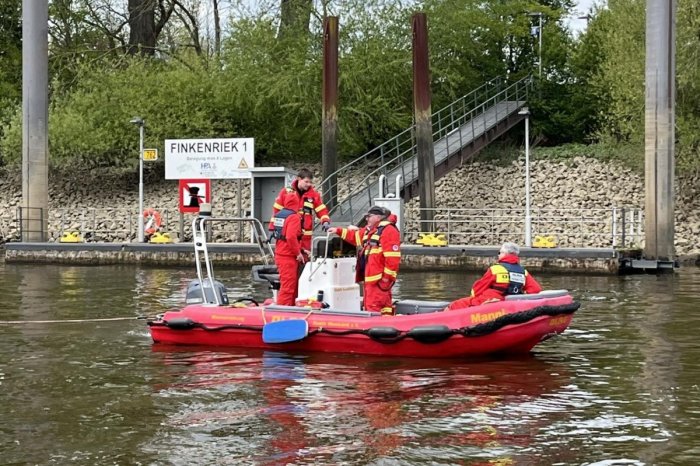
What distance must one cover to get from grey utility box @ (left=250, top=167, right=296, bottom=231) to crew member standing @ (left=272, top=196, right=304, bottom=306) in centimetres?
1790

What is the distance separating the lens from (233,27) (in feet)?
142

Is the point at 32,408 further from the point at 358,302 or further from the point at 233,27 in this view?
the point at 233,27

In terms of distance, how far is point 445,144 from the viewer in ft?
124

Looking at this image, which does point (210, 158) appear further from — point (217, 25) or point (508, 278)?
point (508, 278)

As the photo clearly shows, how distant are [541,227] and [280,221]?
21531mm

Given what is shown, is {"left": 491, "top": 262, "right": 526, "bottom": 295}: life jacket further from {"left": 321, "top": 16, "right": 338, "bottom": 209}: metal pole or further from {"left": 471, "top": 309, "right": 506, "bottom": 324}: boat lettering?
{"left": 321, "top": 16, "right": 338, "bottom": 209}: metal pole

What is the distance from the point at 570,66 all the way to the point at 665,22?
14.1 m

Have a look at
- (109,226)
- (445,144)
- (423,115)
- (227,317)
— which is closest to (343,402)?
(227,317)

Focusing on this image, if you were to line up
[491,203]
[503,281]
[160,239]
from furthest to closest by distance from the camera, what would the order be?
1. [491,203]
2. [160,239]
3. [503,281]

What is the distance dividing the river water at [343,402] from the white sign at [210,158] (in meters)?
17.3

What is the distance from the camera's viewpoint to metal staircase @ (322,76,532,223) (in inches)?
1379

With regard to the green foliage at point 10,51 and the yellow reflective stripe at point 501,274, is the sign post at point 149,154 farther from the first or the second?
the yellow reflective stripe at point 501,274

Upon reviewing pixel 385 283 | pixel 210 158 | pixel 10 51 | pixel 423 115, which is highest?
pixel 10 51

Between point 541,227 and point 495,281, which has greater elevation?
point 541,227
